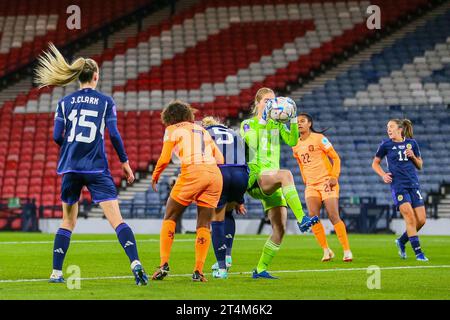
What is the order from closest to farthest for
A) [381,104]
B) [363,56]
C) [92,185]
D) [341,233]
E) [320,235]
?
1. [92,185]
2. [320,235]
3. [341,233]
4. [381,104]
5. [363,56]

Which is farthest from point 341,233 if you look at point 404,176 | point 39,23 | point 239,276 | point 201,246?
point 39,23

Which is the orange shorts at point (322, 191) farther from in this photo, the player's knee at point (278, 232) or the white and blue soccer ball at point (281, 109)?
the white and blue soccer ball at point (281, 109)

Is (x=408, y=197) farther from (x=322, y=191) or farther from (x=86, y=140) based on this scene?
(x=86, y=140)

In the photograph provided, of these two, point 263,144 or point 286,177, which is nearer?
point 286,177

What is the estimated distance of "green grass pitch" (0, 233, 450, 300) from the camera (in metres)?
8.09

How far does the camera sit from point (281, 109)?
9984 mm

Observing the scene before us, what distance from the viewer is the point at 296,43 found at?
3381cm

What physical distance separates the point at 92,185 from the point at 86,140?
45 centimetres

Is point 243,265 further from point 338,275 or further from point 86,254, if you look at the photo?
point 86,254

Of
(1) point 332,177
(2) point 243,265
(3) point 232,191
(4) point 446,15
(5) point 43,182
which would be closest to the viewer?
(3) point 232,191

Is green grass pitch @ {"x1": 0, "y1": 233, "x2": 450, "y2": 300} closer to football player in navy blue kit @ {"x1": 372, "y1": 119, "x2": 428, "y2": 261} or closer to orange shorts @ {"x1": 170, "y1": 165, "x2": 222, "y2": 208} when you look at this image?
football player in navy blue kit @ {"x1": 372, "y1": 119, "x2": 428, "y2": 261}
